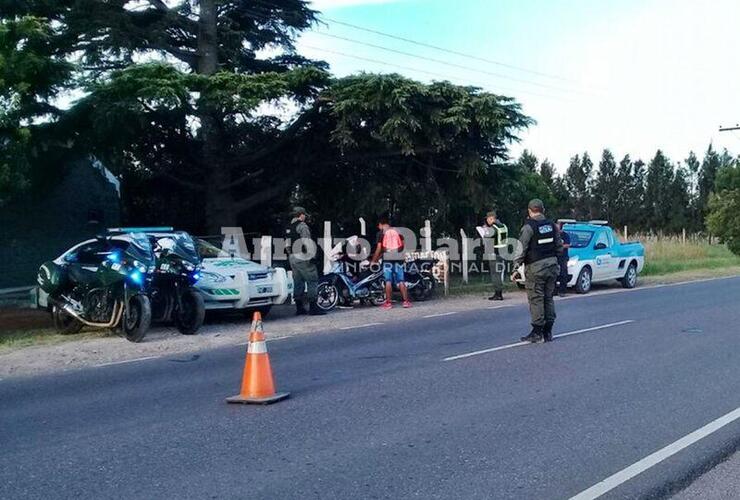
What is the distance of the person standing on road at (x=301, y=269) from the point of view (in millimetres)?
16625

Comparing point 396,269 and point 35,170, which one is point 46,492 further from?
point 35,170

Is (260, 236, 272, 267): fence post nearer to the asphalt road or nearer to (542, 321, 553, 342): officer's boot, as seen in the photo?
the asphalt road

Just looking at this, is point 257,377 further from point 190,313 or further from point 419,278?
point 419,278

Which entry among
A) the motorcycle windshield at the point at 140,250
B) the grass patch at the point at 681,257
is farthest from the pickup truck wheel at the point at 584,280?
the motorcycle windshield at the point at 140,250

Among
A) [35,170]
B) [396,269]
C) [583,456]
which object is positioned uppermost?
[35,170]

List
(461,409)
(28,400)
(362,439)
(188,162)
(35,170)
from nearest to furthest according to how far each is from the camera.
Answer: (362,439), (461,409), (28,400), (35,170), (188,162)

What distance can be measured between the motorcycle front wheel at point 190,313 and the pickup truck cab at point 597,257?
1091 cm

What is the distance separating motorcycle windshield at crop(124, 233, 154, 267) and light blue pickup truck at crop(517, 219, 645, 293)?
35.3ft

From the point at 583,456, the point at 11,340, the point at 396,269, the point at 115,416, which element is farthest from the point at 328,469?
the point at 396,269

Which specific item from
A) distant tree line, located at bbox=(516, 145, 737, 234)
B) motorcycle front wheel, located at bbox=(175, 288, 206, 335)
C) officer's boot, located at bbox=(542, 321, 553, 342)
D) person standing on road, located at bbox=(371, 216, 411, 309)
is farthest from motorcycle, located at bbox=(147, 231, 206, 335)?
distant tree line, located at bbox=(516, 145, 737, 234)

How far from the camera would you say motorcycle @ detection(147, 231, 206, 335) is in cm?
1397

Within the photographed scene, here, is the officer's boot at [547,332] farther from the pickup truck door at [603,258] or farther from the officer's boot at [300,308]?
the pickup truck door at [603,258]

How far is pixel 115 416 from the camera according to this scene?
7984mm

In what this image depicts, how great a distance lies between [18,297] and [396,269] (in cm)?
964
